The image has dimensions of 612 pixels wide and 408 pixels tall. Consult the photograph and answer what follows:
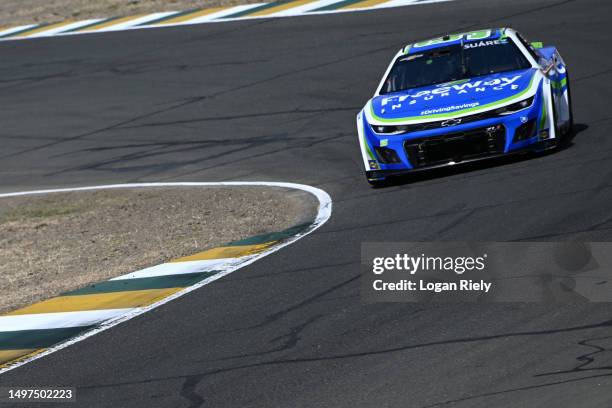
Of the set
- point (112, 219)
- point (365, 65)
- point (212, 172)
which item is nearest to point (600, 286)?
point (112, 219)

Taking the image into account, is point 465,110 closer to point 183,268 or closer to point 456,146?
point 456,146

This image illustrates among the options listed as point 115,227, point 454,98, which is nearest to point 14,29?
point 115,227

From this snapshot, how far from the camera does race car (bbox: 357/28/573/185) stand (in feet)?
35.9

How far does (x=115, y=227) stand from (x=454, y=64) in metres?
4.02

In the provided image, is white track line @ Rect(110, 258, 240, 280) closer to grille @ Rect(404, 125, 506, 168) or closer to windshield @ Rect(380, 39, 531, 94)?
grille @ Rect(404, 125, 506, 168)

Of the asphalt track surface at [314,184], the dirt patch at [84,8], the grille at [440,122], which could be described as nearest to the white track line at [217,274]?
the asphalt track surface at [314,184]

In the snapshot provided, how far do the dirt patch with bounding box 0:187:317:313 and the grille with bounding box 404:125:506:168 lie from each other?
1206 millimetres

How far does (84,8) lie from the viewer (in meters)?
27.0

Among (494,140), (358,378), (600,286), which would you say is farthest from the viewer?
(494,140)

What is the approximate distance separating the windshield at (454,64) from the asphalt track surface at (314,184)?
106 cm

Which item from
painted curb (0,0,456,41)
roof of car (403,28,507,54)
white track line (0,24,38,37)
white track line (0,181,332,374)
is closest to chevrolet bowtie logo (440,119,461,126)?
white track line (0,181,332,374)

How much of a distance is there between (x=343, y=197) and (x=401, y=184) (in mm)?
609

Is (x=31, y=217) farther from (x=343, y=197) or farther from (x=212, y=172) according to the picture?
(x=343, y=197)

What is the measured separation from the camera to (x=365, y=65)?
1788 centimetres
